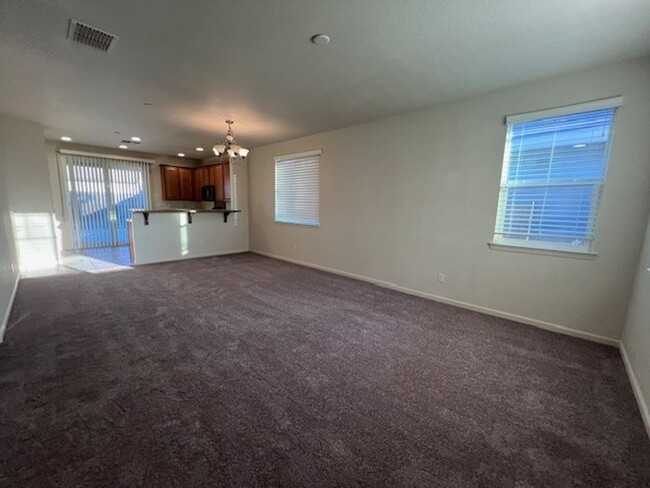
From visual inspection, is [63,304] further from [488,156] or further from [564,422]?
[488,156]

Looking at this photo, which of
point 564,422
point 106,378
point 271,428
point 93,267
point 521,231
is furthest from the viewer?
point 93,267

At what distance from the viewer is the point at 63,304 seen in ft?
11.2

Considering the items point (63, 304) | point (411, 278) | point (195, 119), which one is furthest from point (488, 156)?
point (63, 304)

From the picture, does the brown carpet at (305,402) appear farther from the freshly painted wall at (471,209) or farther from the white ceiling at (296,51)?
the white ceiling at (296,51)

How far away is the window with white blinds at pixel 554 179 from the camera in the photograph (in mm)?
2672

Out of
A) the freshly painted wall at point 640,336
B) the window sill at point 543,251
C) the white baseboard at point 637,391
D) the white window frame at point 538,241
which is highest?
the white window frame at point 538,241

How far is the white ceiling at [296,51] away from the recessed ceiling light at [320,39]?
0.05 m

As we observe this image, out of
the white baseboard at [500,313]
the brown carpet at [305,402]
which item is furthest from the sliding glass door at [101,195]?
the white baseboard at [500,313]

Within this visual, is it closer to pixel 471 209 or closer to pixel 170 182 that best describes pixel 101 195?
pixel 170 182

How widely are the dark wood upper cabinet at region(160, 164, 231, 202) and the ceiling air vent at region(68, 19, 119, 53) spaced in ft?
15.4

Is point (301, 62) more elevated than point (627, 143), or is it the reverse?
point (301, 62)

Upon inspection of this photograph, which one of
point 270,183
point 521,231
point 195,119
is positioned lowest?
point 521,231

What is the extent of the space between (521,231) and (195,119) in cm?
485

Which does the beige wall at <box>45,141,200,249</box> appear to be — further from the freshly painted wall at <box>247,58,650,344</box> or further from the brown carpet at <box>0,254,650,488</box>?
the freshly painted wall at <box>247,58,650,344</box>
